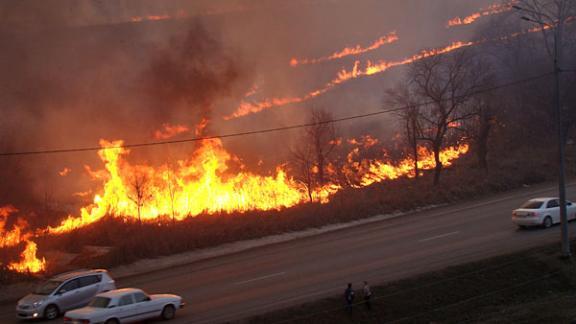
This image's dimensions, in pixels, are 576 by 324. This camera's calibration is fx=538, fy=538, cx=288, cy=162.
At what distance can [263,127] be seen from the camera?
2450 inches

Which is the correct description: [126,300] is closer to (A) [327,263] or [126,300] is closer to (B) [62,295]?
(B) [62,295]

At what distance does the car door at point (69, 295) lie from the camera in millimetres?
15927

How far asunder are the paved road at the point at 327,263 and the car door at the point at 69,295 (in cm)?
201

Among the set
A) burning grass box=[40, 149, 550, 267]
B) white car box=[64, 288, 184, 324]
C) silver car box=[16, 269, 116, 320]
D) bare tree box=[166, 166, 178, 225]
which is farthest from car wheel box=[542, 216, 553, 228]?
bare tree box=[166, 166, 178, 225]

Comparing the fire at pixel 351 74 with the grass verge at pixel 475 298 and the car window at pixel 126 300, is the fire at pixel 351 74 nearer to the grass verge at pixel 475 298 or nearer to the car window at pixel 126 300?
the grass verge at pixel 475 298

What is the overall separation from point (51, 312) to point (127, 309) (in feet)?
11.2

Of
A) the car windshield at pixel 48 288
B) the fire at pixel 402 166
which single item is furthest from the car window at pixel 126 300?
the fire at pixel 402 166

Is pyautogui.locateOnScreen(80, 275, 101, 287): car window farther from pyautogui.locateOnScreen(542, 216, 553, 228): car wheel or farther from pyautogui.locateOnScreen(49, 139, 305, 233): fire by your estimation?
pyautogui.locateOnScreen(542, 216, 553, 228): car wheel

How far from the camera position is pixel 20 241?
27656 mm

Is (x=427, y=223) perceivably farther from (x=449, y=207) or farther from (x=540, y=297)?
(x=540, y=297)

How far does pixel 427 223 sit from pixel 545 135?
107 ft

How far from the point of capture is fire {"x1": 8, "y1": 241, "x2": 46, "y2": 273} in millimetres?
22688

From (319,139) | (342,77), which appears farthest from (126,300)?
(342,77)

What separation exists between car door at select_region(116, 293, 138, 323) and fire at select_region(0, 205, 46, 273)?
10.5 m
